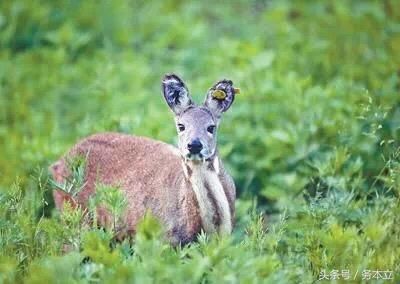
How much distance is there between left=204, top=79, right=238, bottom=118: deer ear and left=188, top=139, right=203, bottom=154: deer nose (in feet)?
1.63

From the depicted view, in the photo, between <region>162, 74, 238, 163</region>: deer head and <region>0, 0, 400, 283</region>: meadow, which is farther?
<region>162, 74, 238, 163</region>: deer head

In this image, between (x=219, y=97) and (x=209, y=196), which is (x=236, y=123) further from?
(x=209, y=196)

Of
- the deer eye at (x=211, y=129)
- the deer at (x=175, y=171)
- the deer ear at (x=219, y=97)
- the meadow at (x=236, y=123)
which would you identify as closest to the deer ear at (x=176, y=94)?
the deer at (x=175, y=171)

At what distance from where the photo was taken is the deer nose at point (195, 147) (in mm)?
6953

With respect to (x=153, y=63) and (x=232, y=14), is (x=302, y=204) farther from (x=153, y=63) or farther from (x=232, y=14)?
(x=232, y=14)

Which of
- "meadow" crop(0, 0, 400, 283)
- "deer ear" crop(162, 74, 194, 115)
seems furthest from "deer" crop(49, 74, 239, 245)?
"meadow" crop(0, 0, 400, 283)

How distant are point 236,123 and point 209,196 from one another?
280 centimetres

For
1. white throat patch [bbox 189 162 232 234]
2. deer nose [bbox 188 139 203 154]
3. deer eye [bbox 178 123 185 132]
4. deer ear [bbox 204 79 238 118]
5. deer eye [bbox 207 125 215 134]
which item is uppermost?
deer ear [bbox 204 79 238 118]

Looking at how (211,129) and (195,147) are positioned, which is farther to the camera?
(211,129)

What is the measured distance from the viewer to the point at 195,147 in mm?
6953

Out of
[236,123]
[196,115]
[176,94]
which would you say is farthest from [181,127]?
[236,123]

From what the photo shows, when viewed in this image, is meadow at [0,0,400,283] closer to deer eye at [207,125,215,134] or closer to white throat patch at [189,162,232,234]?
white throat patch at [189,162,232,234]

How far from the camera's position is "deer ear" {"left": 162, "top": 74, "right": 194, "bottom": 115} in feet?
24.3

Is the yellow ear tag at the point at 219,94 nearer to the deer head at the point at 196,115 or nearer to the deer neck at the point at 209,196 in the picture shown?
the deer head at the point at 196,115
